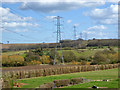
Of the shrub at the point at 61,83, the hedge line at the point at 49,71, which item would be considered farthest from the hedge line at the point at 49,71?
the shrub at the point at 61,83

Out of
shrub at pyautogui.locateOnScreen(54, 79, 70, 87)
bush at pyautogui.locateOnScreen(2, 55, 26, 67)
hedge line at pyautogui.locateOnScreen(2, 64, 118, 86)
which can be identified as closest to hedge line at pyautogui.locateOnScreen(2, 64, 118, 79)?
hedge line at pyautogui.locateOnScreen(2, 64, 118, 86)

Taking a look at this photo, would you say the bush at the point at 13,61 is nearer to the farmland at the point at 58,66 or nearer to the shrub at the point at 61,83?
the farmland at the point at 58,66

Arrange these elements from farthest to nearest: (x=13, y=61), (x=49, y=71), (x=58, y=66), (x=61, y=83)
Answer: (x=13, y=61), (x=58, y=66), (x=49, y=71), (x=61, y=83)

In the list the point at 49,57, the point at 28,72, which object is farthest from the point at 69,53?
the point at 28,72

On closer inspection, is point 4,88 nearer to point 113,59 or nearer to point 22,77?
point 22,77

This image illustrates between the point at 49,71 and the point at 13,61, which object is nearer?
the point at 49,71

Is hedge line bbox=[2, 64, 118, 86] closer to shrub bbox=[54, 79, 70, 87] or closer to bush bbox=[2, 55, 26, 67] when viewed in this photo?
shrub bbox=[54, 79, 70, 87]

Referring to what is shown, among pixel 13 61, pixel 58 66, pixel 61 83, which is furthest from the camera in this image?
pixel 13 61

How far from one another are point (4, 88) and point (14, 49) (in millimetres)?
76861

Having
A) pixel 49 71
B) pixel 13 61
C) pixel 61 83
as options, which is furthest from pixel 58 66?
pixel 61 83

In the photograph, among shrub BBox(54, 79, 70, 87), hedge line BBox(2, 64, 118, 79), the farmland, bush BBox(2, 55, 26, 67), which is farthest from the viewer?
bush BBox(2, 55, 26, 67)

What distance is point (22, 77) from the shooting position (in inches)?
1484

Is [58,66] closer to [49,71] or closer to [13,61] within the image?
[49,71]

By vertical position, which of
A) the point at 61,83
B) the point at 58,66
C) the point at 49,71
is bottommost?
the point at 49,71
